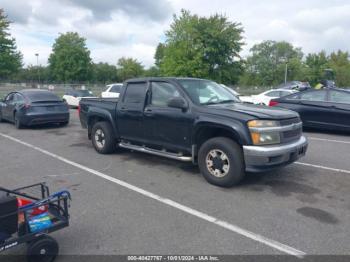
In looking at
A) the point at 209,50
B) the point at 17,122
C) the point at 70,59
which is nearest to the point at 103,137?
the point at 17,122

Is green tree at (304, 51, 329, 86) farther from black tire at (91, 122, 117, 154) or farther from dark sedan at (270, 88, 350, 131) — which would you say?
black tire at (91, 122, 117, 154)

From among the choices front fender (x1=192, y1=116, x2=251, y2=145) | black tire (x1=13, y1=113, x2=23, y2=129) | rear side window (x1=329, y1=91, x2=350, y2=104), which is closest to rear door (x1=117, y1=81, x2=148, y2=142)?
Result: front fender (x1=192, y1=116, x2=251, y2=145)

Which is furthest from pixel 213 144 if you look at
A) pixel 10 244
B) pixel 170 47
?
pixel 170 47

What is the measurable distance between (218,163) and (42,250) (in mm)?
2973

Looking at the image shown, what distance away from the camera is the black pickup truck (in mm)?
4867

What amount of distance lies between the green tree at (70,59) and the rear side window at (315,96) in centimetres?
4393

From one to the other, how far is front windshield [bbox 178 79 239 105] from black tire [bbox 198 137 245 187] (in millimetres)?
884

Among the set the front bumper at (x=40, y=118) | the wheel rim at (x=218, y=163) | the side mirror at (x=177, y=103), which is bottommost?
the wheel rim at (x=218, y=163)

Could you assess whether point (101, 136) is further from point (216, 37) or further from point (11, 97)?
point (216, 37)

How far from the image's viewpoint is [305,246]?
3.34 metres

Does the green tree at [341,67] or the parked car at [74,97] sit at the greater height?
the green tree at [341,67]

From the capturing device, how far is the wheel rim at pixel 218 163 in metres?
5.10

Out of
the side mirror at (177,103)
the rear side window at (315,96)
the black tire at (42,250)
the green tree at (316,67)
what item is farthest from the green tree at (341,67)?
the black tire at (42,250)

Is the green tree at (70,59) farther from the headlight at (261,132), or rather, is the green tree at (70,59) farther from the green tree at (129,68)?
the headlight at (261,132)
